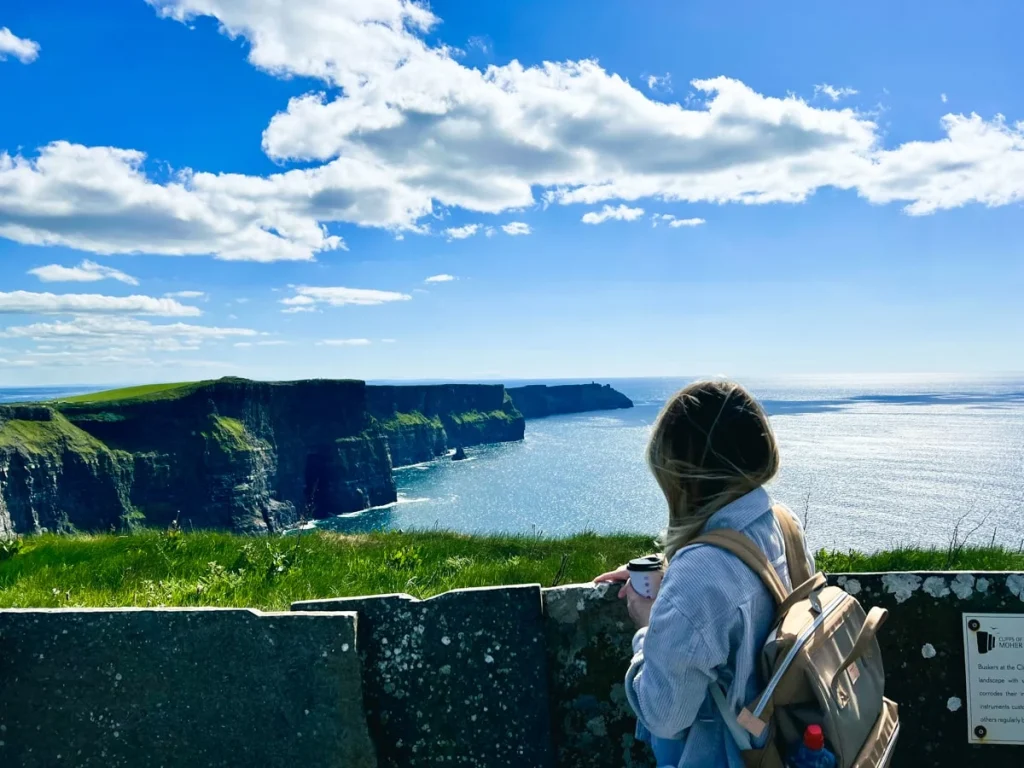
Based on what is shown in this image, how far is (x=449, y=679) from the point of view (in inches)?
157

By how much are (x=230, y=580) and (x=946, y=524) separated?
215 feet

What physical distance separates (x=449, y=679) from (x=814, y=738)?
2.10m

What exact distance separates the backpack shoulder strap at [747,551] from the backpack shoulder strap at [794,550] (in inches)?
11.0

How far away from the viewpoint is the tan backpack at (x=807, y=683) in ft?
8.05

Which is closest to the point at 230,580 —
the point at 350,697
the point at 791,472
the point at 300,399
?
the point at 350,697

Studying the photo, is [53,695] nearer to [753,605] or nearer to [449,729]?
[449,729]

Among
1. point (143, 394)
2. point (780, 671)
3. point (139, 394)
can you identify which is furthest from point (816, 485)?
point (139, 394)

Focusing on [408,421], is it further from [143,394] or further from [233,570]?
[233,570]

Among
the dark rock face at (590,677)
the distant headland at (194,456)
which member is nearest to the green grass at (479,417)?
the distant headland at (194,456)

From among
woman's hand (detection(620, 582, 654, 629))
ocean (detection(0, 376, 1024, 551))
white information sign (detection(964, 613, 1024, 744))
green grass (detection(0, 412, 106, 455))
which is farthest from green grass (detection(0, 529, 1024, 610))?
green grass (detection(0, 412, 106, 455))

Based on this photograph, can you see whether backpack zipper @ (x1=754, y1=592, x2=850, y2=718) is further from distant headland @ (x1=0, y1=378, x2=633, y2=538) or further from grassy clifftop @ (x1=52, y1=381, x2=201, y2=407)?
grassy clifftop @ (x1=52, y1=381, x2=201, y2=407)

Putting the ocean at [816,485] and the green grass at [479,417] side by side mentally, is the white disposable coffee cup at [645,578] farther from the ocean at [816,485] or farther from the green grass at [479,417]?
the green grass at [479,417]

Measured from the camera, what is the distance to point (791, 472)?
296ft

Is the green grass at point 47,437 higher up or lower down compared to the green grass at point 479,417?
higher up
